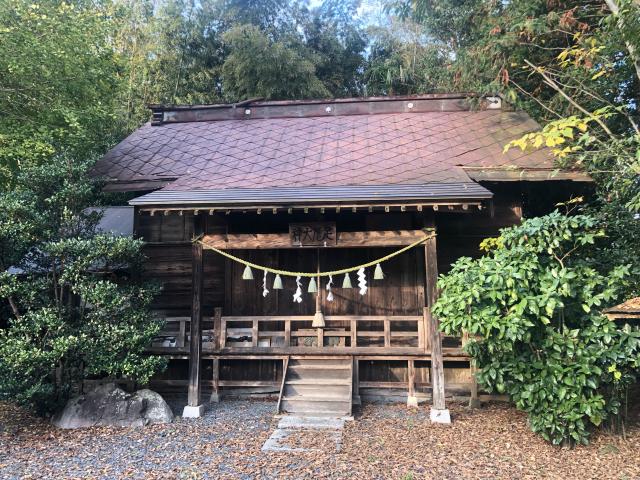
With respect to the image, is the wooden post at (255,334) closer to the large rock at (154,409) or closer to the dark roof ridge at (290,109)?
the large rock at (154,409)

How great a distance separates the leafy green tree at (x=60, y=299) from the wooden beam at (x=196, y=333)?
547 mm

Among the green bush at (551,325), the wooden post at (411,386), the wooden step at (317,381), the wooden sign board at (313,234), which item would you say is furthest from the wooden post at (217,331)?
the green bush at (551,325)

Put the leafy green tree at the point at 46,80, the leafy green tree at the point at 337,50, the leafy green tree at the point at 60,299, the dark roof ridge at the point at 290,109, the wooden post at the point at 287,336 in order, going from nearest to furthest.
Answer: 1. the leafy green tree at the point at 60,299
2. the wooden post at the point at 287,336
3. the leafy green tree at the point at 46,80
4. the dark roof ridge at the point at 290,109
5. the leafy green tree at the point at 337,50

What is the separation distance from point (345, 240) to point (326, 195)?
798 mm

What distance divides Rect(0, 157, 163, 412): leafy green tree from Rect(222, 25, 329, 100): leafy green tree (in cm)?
1163

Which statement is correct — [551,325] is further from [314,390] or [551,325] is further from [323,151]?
[323,151]

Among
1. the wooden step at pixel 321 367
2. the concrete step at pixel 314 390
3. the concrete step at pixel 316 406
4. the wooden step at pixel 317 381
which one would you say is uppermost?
the wooden step at pixel 321 367

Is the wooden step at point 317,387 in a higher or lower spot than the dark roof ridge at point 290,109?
lower

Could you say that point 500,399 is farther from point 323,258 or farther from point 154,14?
point 154,14

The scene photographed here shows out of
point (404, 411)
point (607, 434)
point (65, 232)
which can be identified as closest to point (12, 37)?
point (65, 232)

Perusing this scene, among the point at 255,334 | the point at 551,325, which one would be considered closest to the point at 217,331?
the point at 255,334

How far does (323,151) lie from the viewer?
340 inches

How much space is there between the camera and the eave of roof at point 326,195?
6.01 m

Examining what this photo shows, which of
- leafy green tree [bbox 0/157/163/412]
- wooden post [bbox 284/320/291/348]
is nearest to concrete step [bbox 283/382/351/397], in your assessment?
wooden post [bbox 284/320/291/348]
